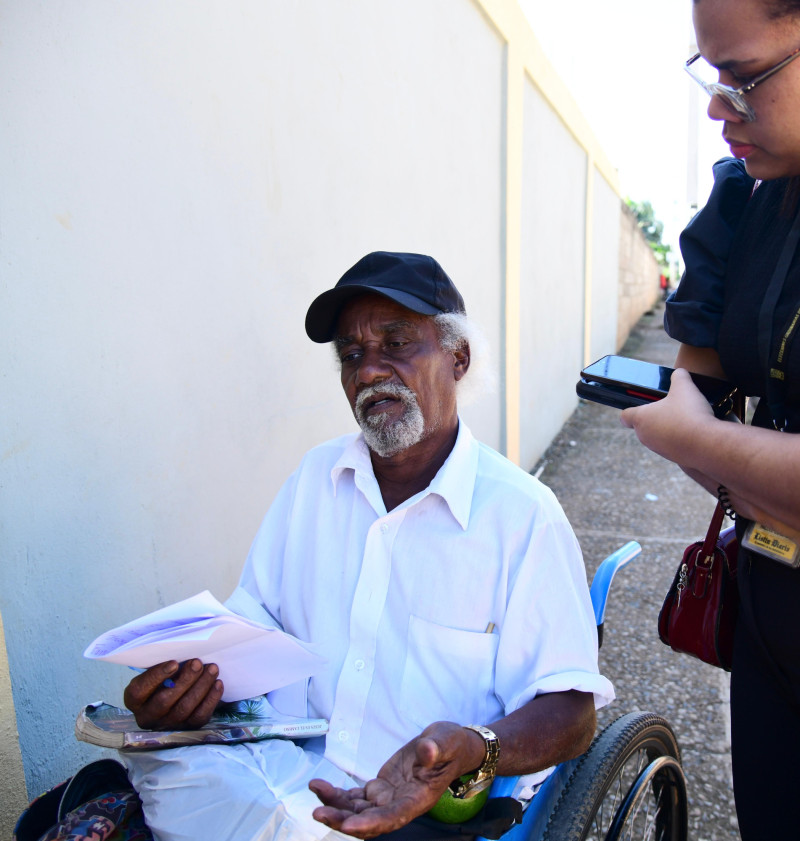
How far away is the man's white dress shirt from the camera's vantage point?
1.47 metres

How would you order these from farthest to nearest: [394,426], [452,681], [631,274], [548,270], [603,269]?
[631,274] < [603,269] < [548,270] < [394,426] < [452,681]

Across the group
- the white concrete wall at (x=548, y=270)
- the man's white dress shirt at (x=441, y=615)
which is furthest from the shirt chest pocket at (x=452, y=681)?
the white concrete wall at (x=548, y=270)

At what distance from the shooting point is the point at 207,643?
1.25 meters

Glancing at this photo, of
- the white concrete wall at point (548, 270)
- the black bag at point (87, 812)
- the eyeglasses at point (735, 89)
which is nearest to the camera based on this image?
the eyeglasses at point (735, 89)

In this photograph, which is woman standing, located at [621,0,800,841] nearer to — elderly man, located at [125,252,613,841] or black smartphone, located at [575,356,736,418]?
black smartphone, located at [575,356,736,418]

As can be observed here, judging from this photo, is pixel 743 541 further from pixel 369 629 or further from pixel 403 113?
pixel 403 113

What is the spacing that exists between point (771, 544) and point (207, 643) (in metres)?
0.95

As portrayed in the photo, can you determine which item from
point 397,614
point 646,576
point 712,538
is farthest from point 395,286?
point 646,576

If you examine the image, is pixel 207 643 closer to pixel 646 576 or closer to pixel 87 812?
pixel 87 812

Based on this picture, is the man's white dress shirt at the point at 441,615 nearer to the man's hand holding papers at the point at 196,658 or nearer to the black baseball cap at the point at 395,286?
the man's hand holding papers at the point at 196,658

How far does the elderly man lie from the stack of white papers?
6 cm

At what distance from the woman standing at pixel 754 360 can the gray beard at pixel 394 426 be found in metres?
0.58

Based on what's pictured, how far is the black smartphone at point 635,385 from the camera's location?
126cm

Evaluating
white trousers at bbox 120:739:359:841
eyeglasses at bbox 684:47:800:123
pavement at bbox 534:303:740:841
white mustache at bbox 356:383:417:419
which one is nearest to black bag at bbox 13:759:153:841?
white trousers at bbox 120:739:359:841
